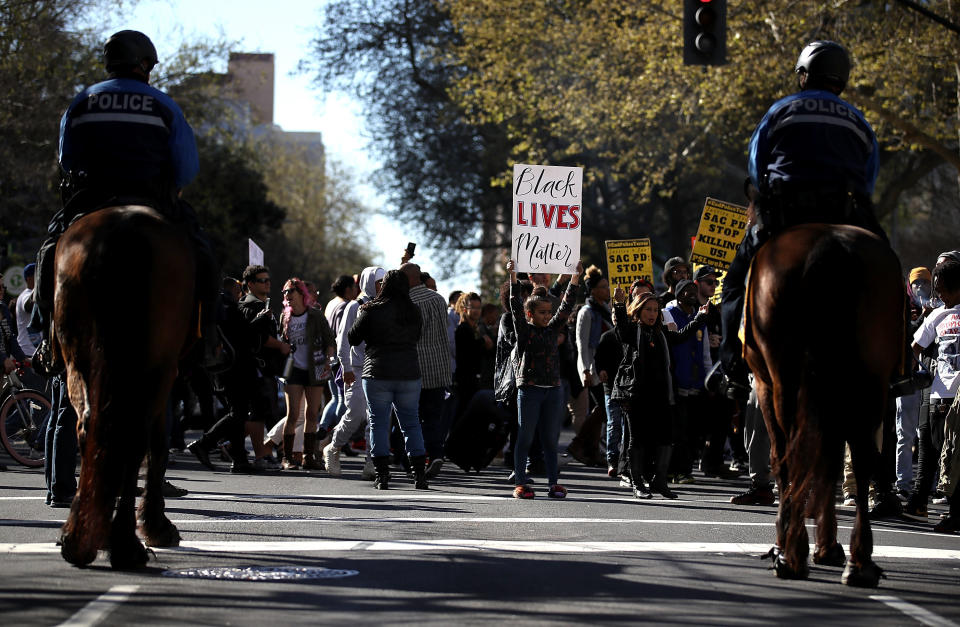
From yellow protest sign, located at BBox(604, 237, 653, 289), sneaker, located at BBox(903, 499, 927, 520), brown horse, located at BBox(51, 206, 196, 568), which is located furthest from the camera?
yellow protest sign, located at BBox(604, 237, 653, 289)

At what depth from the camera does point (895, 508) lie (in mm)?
11719

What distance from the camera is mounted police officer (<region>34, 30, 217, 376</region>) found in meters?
8.11

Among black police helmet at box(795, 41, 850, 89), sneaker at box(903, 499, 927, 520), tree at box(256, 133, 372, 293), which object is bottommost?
sneaker at box(903, 499, 927, 520)

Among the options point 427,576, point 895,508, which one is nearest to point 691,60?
point 895,508

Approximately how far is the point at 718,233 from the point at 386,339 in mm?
6567

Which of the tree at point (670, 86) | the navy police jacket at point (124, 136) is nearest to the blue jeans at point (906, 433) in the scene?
the navy police jacket at point (124, 136)

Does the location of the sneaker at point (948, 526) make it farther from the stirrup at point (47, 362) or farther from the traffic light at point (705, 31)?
the traffic light at point (705, 31)

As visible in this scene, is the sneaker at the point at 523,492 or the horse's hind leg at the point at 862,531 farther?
the sneaker at the point at 523,492

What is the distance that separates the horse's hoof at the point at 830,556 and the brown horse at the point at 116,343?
3354 millimetres

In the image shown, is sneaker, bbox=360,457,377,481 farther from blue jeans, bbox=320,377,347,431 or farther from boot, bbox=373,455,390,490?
blue jeans, bbox=320,377,347,431

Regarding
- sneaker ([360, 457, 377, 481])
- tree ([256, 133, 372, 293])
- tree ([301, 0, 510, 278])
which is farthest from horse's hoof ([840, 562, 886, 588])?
tree ([256, 133, 372, 293])

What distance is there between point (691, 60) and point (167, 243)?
894 cm

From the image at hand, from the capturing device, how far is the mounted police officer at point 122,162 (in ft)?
26.6

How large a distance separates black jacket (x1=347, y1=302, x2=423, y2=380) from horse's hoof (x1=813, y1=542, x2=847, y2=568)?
6536 millimetres
